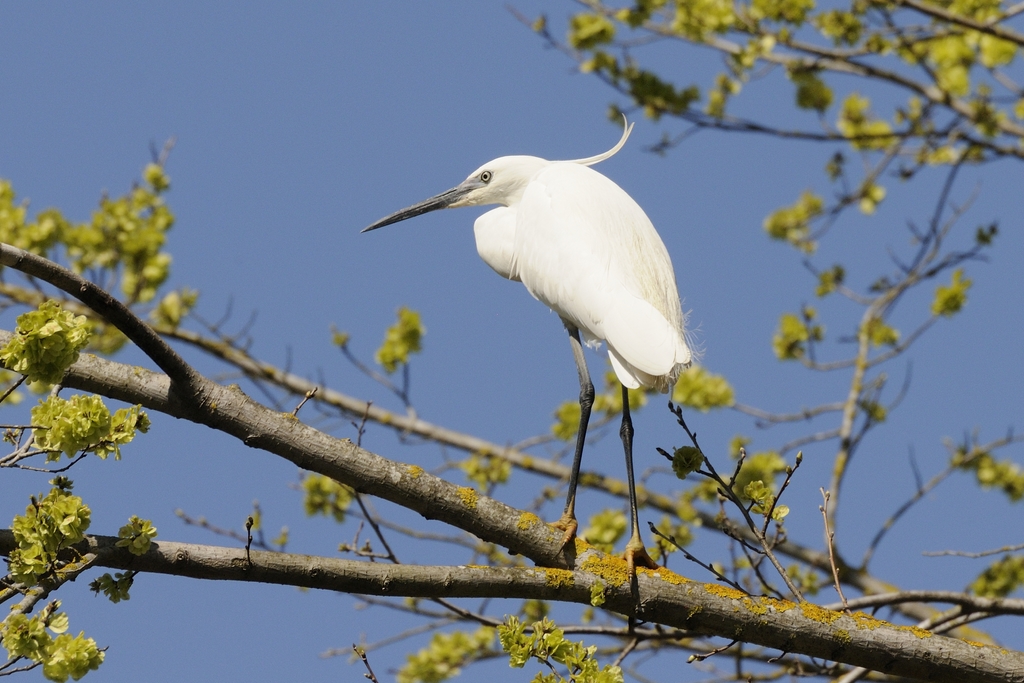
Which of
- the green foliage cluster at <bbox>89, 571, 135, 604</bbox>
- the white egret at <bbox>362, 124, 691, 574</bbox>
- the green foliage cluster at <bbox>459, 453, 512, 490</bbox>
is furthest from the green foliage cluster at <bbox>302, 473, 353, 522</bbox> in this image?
the green foliage cluster at <bbox>89, 571, 135, 604</bbox>

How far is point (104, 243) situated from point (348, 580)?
17.5ft

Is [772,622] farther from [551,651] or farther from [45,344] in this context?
[45,344]

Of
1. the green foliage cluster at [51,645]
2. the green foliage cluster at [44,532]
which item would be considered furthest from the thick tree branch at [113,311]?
the green foliage cluster at [51,645]

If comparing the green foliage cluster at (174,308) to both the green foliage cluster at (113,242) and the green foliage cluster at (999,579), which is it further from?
the green foliage cluster at (999,579)

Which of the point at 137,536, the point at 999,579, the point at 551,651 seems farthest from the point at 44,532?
the point at 999,579

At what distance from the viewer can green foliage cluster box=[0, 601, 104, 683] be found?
2.47 m

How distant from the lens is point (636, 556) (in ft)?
12.5

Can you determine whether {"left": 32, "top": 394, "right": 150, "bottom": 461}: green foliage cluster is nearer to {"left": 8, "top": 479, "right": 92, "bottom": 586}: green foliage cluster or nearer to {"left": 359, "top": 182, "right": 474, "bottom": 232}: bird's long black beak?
{"left": 8, "top": 479, "right": 92, "bottom": 586}: green foliage cluster

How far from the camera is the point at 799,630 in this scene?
3516mm

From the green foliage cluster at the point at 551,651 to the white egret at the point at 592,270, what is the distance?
0.70 meters

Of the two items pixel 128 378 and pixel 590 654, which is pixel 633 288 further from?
pixel 128 378

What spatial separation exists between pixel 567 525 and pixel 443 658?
3.56 metres

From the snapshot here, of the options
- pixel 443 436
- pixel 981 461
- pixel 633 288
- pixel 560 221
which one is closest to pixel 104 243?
pixel 443 436

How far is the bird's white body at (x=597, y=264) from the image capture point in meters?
4.04
